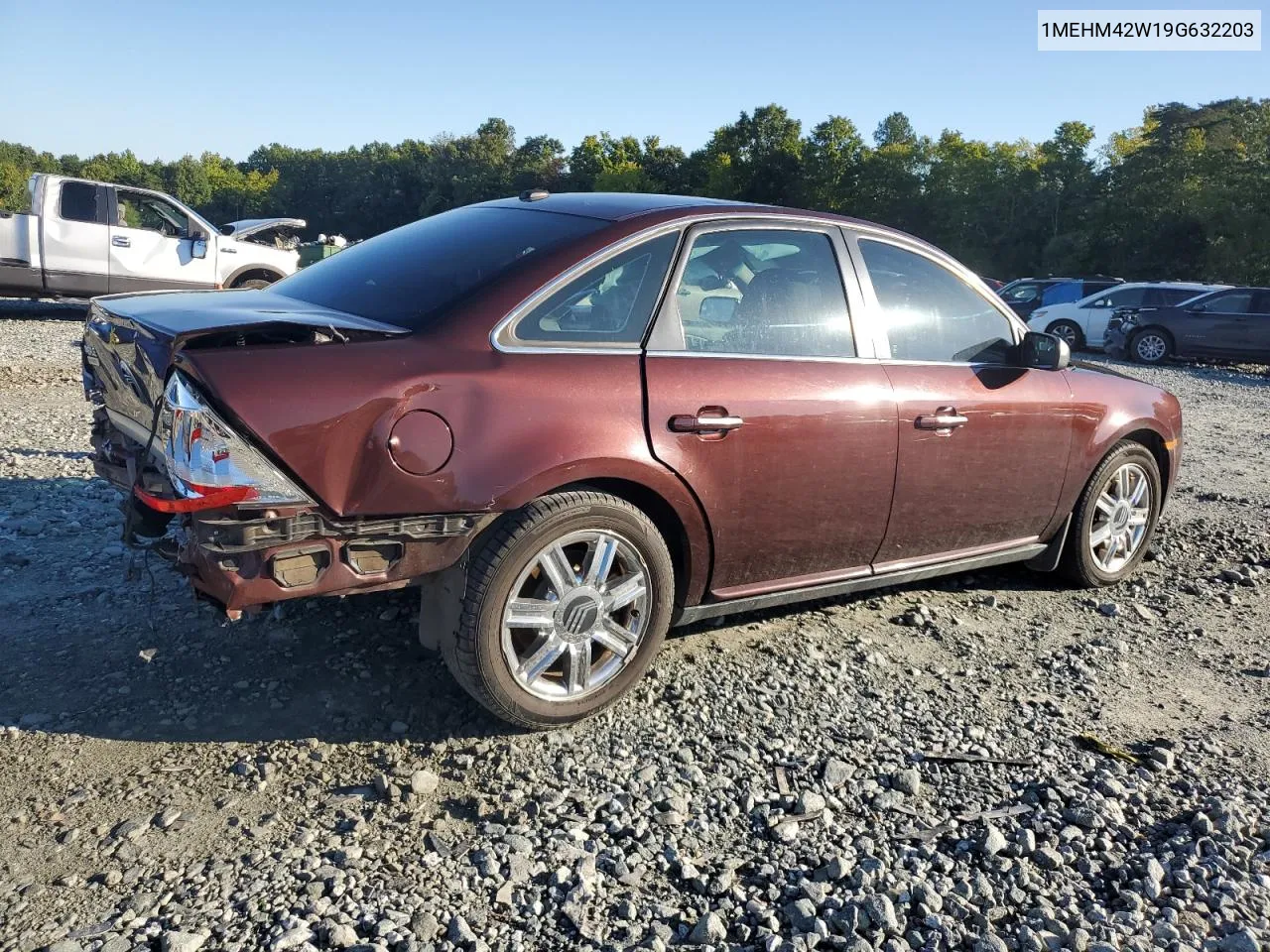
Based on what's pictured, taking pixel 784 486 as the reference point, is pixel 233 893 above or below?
below

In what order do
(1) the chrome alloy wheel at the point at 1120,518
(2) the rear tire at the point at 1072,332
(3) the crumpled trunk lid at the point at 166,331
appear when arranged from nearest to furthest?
(3) the crumpled trunk lid at the point at 166,331
(1) the chrome alloy wheel at the point at 1120,518
(2) the rear tire at the point at 1072,332

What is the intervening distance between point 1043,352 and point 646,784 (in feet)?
9.11

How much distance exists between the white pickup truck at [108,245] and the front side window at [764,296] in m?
12.4

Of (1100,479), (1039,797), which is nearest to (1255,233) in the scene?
(1100,479)

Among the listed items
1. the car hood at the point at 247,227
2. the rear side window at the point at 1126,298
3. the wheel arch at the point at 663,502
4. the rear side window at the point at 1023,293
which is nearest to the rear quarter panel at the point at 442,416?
the wheel arch at the point at 663,502

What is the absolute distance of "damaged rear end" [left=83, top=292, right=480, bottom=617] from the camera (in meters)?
2.83

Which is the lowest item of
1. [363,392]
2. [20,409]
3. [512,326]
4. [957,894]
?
[957,894]

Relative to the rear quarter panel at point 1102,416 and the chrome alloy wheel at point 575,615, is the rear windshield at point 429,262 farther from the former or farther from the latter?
the rear quarter panel at point 1102,416

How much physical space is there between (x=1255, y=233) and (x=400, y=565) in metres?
39.4

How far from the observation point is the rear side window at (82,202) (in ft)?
44.3

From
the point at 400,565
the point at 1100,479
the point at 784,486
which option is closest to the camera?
the point at 400,565

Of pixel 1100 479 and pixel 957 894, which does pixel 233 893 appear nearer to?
pixel 957 894

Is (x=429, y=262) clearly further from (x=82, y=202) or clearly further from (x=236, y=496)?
(x=82, y=202)

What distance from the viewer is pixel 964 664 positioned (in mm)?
4195
